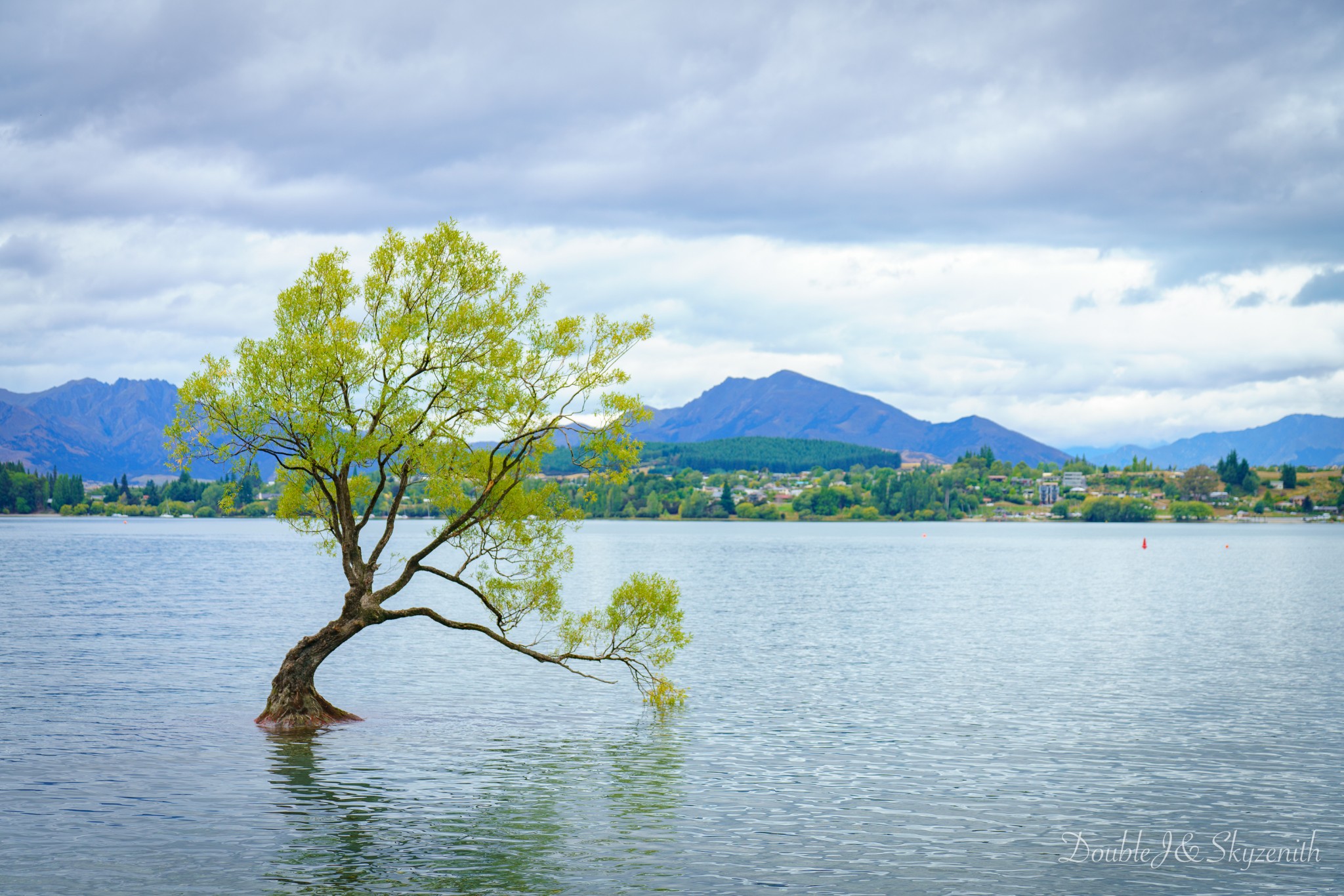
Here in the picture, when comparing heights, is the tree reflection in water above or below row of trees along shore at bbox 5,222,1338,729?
below

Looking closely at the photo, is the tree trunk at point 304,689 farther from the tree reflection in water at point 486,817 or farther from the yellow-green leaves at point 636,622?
the yellow-green leaves at point 636,622

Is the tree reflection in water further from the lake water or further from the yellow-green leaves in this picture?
the yellow-green leaves

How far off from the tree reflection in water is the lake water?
0.13 m

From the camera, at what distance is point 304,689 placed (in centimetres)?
4009

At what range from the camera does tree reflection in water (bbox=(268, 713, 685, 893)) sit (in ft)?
81.4

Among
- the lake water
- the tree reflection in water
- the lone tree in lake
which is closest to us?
the tree reflection in water

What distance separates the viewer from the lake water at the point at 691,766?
83.8 ft

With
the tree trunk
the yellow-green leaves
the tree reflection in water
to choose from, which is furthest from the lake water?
the yellow-green leaves

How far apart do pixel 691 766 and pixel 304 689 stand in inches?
572

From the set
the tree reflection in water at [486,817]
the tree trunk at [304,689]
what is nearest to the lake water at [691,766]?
the tree reflection in water at [486,817]

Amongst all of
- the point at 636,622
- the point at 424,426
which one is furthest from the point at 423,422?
the point at 636,622

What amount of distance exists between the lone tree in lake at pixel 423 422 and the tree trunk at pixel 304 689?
0.07 meters

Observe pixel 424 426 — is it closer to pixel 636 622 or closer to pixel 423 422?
pixel 423 422

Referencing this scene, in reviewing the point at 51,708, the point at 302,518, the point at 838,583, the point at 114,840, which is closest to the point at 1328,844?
the point at 114,840
